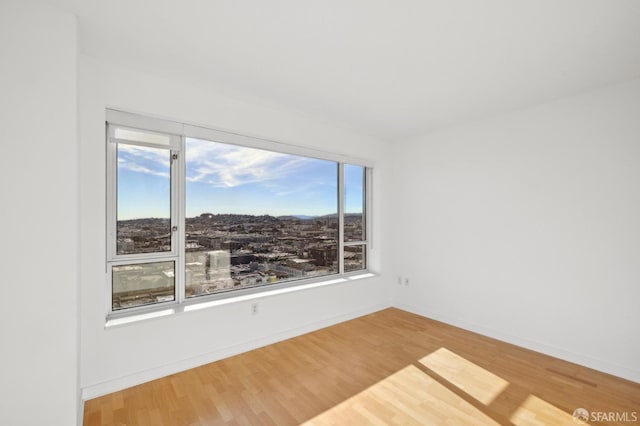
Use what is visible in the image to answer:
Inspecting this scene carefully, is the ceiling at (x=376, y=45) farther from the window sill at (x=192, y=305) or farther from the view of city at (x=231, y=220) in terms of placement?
the window sill at (x=192, y=305)

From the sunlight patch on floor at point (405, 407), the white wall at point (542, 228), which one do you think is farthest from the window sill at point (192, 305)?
the white wall at point (542, 228)

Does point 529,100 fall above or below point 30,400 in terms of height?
above

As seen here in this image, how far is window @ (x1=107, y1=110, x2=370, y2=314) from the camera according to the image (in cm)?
269

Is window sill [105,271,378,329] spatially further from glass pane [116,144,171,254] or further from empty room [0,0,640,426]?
glass pane [116,144,171,254]

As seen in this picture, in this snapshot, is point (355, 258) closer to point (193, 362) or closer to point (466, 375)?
point (466, 375)

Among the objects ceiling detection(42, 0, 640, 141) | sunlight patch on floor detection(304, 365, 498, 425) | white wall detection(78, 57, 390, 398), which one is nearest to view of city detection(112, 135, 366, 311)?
white wall detection(78, 57, 390, 398)

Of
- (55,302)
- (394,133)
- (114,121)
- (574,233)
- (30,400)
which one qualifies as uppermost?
(394,133)

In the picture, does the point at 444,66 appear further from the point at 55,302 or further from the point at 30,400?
the point at 30,400

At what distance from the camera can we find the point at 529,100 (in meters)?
3.22

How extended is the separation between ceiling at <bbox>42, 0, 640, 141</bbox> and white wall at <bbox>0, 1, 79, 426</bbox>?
0.34 meters

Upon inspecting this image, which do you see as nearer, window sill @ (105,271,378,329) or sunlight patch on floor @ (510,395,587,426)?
sunlight patch on floor @ (510,395,587,426)

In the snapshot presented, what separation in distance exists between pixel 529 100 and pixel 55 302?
4.54 meters

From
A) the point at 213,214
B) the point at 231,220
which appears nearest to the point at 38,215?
the point at 213,214

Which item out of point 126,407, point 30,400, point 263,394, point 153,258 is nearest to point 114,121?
point 153,258
